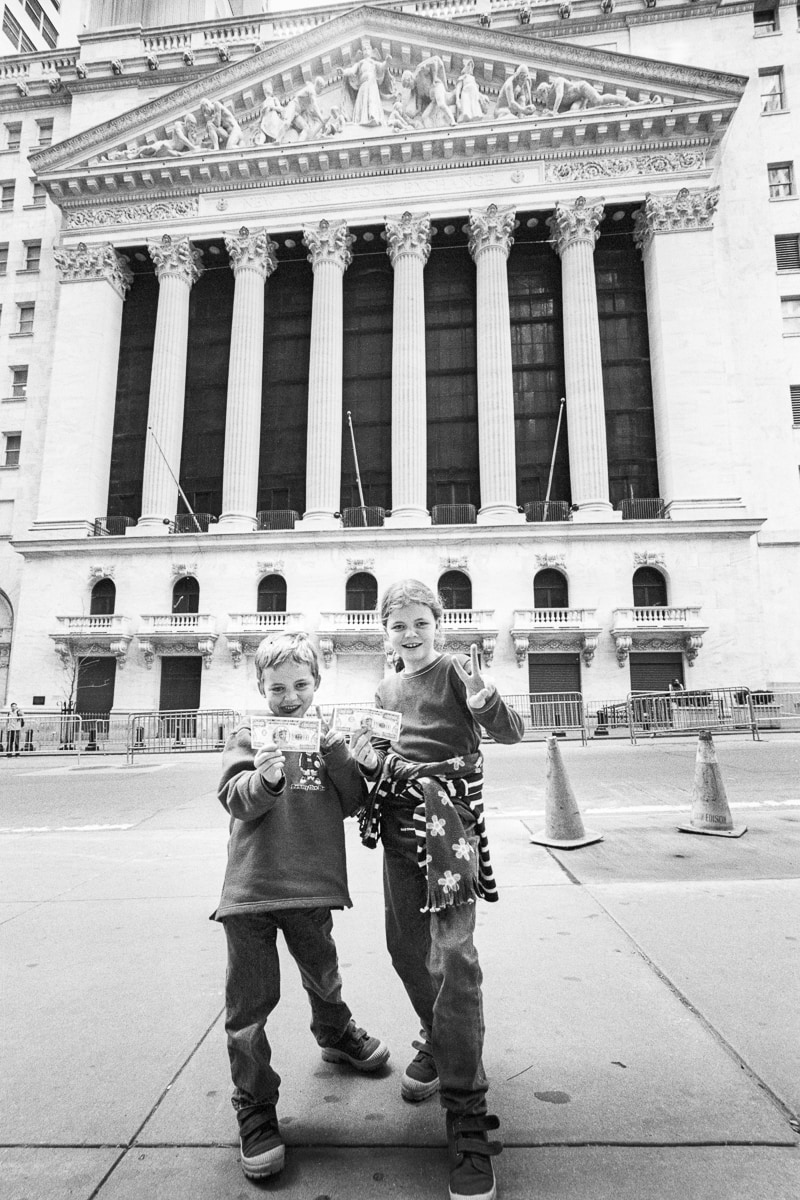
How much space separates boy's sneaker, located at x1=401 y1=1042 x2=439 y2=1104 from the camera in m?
2.50

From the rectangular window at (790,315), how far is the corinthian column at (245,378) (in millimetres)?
22899

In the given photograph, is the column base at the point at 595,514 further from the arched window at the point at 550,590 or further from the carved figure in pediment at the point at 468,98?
the carved figure in pediment at the point at 468,98

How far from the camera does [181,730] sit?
75.9 feet

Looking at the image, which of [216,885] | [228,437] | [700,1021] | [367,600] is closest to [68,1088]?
[700,1021]

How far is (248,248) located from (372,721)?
3330 cm

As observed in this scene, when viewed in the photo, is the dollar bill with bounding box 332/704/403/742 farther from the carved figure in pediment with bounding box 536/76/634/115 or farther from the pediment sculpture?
the carved figure in pediment with bounding box 536/76/634/115

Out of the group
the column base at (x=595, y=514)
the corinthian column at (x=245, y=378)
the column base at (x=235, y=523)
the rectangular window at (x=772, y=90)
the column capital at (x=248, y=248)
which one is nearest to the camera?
the column base at (x=595, y=514)

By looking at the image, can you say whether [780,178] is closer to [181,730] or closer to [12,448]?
[181,730]

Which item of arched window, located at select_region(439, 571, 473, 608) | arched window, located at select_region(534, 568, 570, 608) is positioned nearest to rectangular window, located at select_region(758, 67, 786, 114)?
arched window, located at select_region(534, 568, 570, 608)

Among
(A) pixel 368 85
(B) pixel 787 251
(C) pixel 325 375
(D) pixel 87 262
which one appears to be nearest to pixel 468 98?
(A) pixel 368 85

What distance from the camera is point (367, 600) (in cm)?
2762

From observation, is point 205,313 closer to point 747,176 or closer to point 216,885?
point 747,176

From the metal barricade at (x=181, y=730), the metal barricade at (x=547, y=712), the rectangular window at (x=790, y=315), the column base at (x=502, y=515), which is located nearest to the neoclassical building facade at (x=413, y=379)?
the column base at (x=502, y=515)

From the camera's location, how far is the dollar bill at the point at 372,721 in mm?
2625
